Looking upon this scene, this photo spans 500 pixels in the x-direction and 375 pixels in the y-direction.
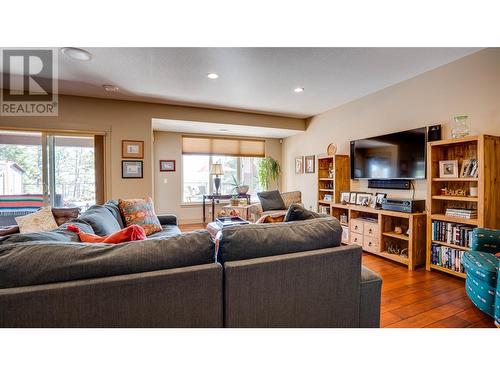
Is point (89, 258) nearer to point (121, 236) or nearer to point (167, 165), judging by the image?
point (121, 236)

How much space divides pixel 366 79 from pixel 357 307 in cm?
299

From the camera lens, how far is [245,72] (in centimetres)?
291

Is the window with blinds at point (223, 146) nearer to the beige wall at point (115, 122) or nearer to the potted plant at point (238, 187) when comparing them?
the potted plant at point (238, 187)

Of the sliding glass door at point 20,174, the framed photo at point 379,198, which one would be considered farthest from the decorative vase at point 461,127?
the sliding glass door at point 20,174

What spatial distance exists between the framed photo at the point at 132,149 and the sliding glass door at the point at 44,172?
397 millimetres

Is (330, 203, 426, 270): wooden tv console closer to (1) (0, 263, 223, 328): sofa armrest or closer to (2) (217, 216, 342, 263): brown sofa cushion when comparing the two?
(2) (217, 216, 342, 263): brown sofa cushion

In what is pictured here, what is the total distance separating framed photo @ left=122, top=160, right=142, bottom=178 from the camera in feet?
13.0

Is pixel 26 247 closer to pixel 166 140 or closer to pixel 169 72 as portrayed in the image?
pixel 169 72

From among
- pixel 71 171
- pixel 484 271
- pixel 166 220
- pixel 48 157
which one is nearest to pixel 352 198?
pixel 484 271

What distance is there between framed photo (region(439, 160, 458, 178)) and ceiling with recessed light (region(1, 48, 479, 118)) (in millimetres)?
1180

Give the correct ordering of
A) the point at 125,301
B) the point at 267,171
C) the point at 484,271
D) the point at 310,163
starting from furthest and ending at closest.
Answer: the point at 267,171, the point at 310,163, the point at 484,271, the point at 125,301

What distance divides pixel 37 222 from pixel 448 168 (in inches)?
176
